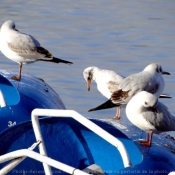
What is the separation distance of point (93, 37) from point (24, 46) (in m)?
6.63

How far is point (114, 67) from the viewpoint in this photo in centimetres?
1132

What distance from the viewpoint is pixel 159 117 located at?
5.37 metres

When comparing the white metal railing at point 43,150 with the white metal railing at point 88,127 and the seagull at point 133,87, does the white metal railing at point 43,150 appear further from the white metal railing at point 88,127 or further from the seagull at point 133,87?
the seagull at point 133,87

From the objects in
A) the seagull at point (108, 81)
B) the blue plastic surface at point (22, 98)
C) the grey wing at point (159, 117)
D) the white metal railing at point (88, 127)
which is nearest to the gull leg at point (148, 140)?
the grey wing at point (159, 117)

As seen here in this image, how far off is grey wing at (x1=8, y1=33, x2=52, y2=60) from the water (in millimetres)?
1497

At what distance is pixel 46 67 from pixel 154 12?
589 cm

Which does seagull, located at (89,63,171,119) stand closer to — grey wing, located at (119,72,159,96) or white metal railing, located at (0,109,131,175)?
grey wing, located at (119,72,159,96)

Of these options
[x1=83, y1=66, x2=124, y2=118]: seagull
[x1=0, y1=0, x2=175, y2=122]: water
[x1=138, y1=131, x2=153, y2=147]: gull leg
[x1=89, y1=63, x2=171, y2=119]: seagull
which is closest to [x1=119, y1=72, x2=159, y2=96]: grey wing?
[x1=89, y1=63, x2=171, y2=119]: seagull

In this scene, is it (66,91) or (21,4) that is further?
(21,4)

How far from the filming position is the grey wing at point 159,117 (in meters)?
5.33

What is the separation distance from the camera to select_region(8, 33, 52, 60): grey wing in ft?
25.0

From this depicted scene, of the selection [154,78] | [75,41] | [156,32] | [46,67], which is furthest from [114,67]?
[154,78]

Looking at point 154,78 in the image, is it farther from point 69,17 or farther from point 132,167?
point 69,17

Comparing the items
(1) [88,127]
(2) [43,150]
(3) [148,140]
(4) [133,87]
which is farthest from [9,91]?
(1) [88,127]
